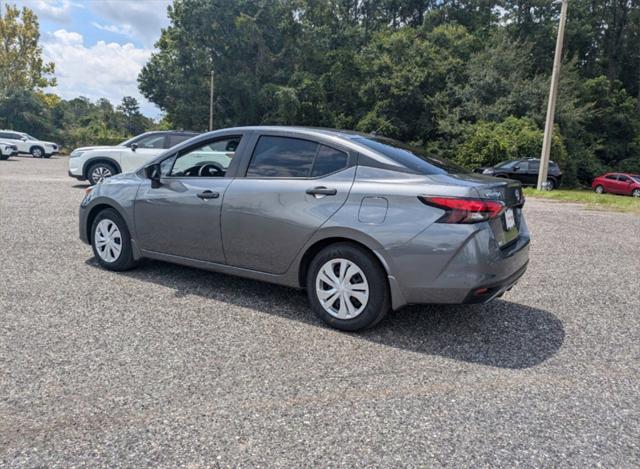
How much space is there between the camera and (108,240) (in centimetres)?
510

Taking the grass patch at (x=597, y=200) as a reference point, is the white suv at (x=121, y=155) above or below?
above

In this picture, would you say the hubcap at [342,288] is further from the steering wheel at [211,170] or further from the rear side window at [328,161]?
the steering wheel at [211,170]

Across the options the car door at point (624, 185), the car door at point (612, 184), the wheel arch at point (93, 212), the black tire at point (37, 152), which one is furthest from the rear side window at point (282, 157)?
the black tire at point (37, 152)

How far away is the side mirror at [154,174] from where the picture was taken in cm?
473

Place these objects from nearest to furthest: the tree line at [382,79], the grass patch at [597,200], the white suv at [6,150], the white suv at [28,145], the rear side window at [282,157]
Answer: the rear side window at [282,157] < the grass patch at [597,200] < the white suv at [6,150] < the white suv at [28,145] < the tree line at [382,79]

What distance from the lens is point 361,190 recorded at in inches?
144

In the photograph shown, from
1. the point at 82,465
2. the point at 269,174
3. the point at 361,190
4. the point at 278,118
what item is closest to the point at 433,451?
the point at 82,465

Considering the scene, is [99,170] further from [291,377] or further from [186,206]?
[291,377]

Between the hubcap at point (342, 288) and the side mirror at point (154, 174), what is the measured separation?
1990 mm

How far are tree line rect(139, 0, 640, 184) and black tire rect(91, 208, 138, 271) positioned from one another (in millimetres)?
26310

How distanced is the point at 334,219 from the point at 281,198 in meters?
0.54

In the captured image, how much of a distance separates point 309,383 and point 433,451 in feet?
2.91

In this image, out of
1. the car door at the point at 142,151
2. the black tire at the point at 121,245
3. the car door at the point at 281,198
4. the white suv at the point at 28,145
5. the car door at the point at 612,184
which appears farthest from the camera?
the white suv at the point at 28,145

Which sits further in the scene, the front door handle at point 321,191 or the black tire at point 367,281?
the front door handle at point 321,191
